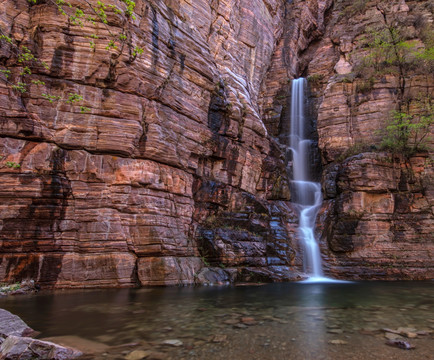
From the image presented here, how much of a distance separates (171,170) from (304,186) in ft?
42.0

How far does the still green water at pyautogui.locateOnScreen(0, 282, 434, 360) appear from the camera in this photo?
485 cm

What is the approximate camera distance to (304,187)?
76.1 ft

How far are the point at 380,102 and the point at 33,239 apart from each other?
24.3 meters

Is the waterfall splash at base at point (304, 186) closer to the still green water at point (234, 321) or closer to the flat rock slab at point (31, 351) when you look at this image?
the still green water at point (234, 321)

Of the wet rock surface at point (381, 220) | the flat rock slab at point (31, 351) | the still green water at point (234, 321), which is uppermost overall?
the wet rock surface at point (381, 220)

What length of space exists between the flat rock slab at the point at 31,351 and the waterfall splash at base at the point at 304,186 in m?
13.9

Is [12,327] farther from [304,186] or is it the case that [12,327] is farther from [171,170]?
[304,186]

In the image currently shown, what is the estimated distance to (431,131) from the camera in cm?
2020

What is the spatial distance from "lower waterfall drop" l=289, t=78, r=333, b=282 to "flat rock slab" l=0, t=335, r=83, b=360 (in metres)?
14.3

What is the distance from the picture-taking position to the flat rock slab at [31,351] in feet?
13.6

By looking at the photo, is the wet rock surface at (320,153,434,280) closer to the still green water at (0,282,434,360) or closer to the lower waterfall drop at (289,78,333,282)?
the lower waterfall drop at (289,78,333,282)

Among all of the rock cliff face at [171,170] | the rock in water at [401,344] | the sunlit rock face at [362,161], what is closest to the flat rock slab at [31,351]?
the rock in water at [401,344]

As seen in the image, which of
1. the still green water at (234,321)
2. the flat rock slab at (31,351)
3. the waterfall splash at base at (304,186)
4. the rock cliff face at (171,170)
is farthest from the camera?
the waterfall splash at base at (304,186)

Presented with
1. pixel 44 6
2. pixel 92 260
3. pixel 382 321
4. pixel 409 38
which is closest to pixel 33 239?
pixel 92 260
